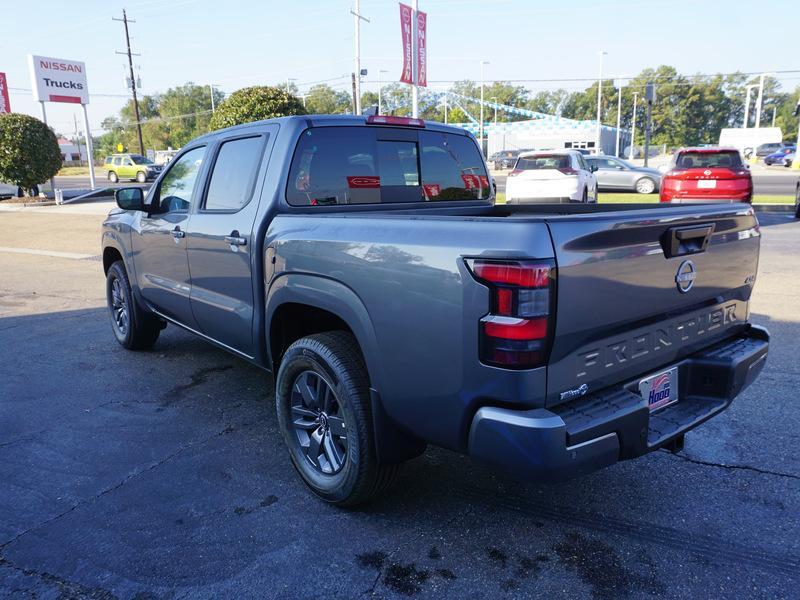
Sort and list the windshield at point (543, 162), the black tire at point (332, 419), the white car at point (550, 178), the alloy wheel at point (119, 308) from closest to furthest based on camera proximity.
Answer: the black tire at point (332, 419)
the alloy wheel at point (119, 308)
the white car at point (550, 178)
the windshield at point (543, 162)

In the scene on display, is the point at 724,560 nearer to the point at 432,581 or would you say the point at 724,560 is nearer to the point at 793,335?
the point at 432,581

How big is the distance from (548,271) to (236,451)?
8.01 ft

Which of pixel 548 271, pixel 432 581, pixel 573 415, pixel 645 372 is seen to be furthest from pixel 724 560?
pixel 548 271

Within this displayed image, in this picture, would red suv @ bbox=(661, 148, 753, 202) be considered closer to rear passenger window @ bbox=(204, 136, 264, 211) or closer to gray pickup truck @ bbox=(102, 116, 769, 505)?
gray pickup truck @ bbox=(102, 116, 769, 505)

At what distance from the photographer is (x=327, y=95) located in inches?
4350

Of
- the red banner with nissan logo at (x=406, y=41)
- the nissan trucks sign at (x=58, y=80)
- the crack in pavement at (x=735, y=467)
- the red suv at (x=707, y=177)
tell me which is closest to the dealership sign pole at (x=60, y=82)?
the nissan trucks sign at (x=58, y=80)

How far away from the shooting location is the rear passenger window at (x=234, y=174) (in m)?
3.68

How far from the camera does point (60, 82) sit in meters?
29.4

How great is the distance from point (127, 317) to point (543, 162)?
40.3 feet

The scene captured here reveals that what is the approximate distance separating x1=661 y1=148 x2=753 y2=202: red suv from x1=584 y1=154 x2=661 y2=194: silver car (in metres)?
8.36

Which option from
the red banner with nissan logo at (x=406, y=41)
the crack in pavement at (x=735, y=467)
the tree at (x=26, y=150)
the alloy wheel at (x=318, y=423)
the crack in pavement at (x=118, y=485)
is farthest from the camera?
the red banner with nissan logo at (x=406, y=41)

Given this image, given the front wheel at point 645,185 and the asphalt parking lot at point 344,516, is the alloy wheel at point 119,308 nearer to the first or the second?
the asphalt parking lot at point 344,516

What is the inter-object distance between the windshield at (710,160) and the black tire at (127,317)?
11678 millimetres

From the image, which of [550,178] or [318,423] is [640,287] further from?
[550,178]
